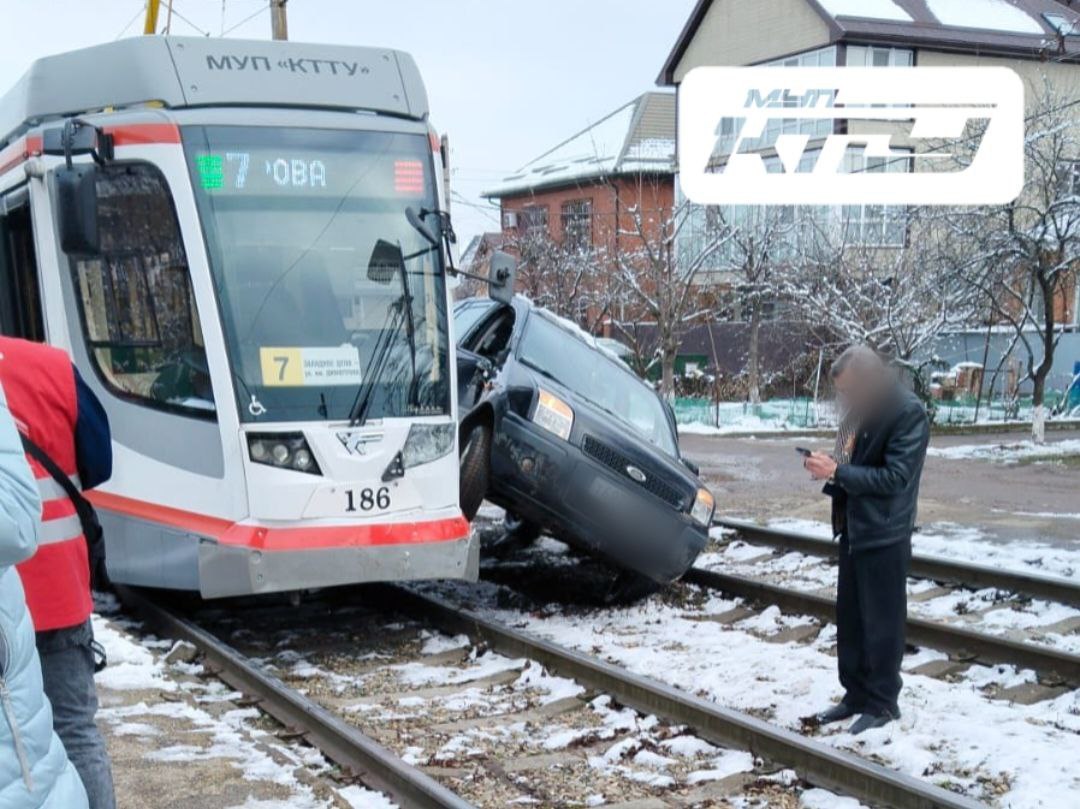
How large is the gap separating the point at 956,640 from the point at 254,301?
4.82 m

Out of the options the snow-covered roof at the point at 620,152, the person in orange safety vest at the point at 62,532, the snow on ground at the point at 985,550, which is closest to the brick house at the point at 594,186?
the snow-covered roof at the point at 620,152

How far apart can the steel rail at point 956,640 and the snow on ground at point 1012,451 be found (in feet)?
40.0

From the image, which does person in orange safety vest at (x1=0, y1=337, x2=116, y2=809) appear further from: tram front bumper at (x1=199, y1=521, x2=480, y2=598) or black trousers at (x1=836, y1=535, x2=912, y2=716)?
black trousers at (x1=836, y1=535, x2=912, y2=716)

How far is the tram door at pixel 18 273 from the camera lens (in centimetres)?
820

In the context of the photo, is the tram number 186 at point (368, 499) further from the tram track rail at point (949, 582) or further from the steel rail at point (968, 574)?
the steel rail at point (968, 574)

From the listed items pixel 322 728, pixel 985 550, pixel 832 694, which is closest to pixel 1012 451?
pixel 985 550

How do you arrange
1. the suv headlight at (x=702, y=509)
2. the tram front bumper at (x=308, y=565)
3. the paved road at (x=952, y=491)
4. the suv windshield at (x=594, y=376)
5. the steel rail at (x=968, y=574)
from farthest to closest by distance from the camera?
1. the paved road at (x=952, y=491)
2. the suv windshield at (x=594, y=376)
3. the suv headlight at (x=702, y=509)
4. the steel rail at (x=968, y=574)
5. the tram front bumper at (x=308, y=565)

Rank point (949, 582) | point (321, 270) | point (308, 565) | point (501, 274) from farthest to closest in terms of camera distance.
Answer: point (949, 582) < point (501, 274) < point (321, 270) < point (308, 565)

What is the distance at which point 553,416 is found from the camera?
336 inches

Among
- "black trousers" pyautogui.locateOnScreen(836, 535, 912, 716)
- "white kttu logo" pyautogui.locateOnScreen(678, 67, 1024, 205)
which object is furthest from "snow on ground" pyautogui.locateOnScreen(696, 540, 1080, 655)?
"white kttu logo" pyautogui.locateOnScreen(678, 67, 1024, 205)

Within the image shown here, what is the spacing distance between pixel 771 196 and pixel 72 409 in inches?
1258

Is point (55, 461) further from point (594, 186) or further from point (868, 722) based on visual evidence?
point (594, 186)

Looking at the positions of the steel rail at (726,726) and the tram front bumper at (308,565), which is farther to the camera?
the tram front bumper at (308,565)

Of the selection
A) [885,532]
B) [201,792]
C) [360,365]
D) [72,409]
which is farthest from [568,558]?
[72,409]
